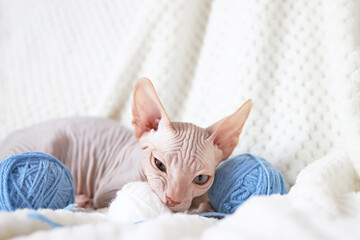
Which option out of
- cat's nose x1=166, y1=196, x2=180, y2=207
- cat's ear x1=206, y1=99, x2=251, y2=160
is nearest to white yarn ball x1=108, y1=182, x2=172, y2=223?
cat's nose x1=166, y1=196, x2=180, y2=207

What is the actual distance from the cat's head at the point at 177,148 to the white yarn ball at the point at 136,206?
21mm

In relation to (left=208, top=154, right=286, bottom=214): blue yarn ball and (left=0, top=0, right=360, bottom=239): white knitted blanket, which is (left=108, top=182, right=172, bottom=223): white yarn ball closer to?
(left=0, top=0, right=360, bottom=239): white knitted blanket

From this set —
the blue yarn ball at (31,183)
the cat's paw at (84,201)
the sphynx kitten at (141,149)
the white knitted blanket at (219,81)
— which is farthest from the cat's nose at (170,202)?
the cat's paw at (84,201)

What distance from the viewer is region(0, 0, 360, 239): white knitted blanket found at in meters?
0.70

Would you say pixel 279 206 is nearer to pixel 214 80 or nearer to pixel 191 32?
pixel 214 80

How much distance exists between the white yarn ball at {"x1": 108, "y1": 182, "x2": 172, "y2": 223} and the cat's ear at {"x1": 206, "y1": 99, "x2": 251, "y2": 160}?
0.23 meters

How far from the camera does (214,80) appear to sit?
53.5 inches

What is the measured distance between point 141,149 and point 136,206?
25 cm

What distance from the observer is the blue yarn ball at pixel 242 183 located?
37.4 inches

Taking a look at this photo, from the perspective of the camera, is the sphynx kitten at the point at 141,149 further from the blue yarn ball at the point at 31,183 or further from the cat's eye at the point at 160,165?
the blue yarn ball at the point at 31,183

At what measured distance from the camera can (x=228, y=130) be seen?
106 centimetres

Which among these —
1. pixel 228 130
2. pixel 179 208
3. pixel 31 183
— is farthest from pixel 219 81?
pixel 31 183

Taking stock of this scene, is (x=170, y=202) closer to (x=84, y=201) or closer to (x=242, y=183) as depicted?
(x=242, y=183)

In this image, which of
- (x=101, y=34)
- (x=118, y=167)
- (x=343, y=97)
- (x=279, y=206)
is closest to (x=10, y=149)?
(x=118, y=167)
